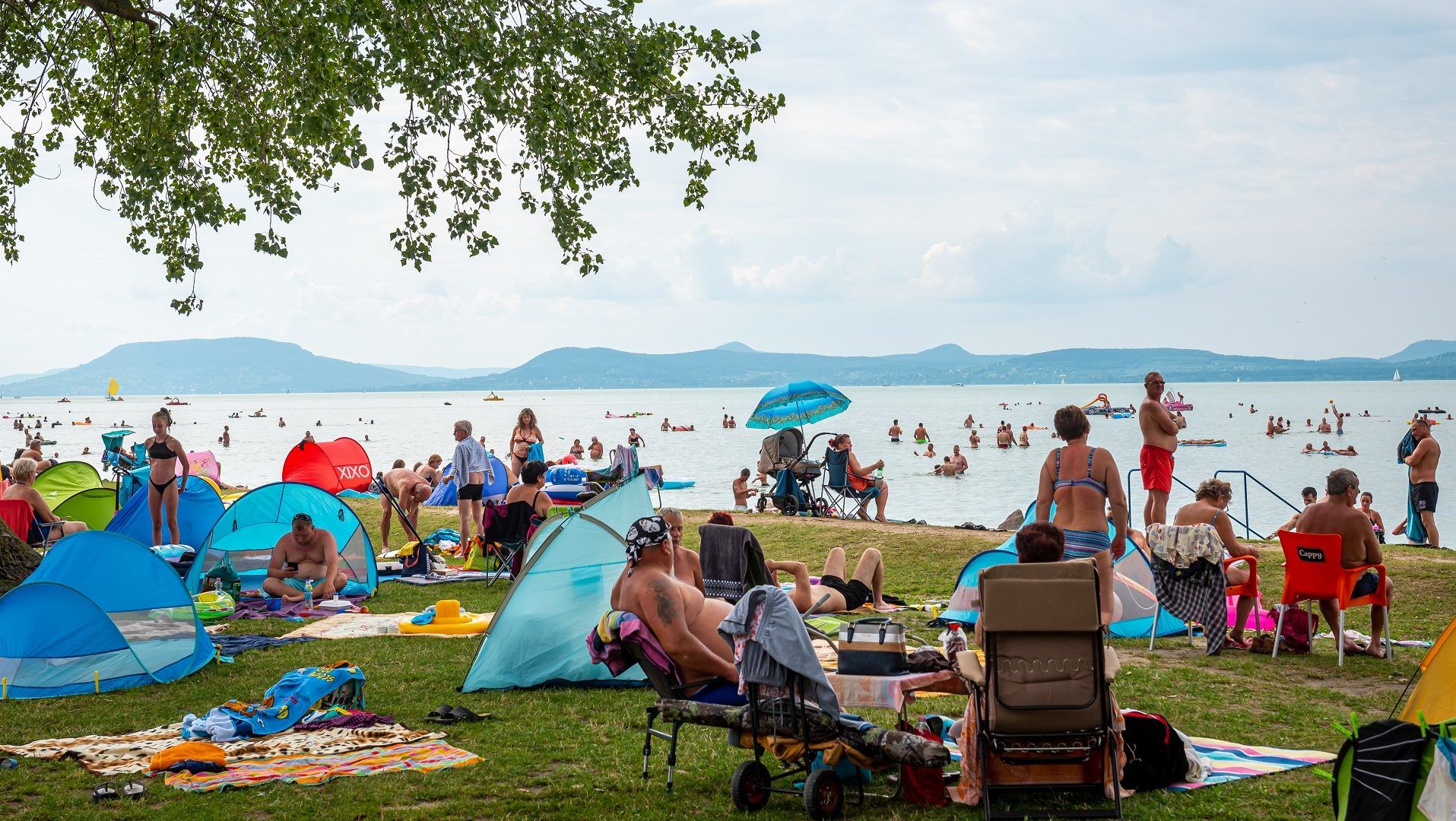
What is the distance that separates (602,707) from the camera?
7.18m

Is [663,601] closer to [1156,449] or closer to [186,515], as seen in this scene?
[1156,449]

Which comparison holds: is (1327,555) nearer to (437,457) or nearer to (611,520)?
(611,520)

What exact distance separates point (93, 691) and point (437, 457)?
563 inches

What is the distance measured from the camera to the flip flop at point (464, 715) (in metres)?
6.80

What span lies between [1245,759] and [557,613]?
436 centimetres

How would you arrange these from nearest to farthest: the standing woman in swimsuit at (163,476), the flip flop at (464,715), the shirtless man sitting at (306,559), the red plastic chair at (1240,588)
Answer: the flip flop at (464,715), the red plastic chair at (1240,588), the shirtless man sitting at (306,559), the standing woman in swimsuit at (163,476)

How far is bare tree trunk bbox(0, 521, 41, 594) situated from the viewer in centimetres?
1019

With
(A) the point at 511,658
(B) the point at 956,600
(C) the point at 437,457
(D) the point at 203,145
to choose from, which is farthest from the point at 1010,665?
(C) the point at 437,457

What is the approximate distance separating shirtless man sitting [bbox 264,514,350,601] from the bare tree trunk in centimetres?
204

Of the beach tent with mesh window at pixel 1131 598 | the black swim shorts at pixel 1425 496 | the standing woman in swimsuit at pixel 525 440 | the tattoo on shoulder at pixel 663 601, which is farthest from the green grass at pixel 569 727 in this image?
the black swim shorts at pixel 1425 496

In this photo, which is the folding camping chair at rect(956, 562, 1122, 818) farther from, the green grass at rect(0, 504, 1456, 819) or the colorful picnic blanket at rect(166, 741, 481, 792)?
the colorful picnic blanket at rect(166, 741, 481, 792)

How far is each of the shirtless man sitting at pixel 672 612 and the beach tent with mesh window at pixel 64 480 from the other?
13.7 metres

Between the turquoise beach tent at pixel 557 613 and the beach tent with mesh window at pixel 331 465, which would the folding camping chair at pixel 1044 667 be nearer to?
the turquoise beach tent at pixel 557 613

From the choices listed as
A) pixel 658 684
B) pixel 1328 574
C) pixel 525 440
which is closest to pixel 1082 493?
pixel 1328 574
